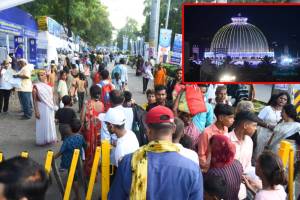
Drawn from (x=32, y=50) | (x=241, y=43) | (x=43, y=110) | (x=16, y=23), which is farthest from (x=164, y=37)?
(x=241, y=43)

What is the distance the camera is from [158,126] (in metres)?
2.55

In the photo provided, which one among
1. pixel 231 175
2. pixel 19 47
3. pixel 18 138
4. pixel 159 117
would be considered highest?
pixel 19 47

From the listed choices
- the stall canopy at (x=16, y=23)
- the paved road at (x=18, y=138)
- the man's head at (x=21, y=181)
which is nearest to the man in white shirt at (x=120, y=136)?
the man's head at (x=21, y=181)

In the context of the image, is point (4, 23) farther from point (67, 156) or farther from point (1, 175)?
point (1, 175)

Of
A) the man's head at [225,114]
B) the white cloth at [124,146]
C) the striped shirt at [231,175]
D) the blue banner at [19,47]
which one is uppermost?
the blue banner at [19,47]

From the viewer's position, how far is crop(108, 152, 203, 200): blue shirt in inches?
94.3

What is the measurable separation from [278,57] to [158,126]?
239 cm

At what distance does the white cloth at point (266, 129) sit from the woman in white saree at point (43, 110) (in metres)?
4.41

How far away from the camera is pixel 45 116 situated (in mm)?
8039

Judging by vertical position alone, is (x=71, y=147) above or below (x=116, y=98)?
below

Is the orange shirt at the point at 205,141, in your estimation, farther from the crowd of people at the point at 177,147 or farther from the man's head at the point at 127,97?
the man's head at the point at 127,97

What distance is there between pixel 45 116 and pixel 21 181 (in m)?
6.50

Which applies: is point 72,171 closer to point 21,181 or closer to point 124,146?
point 124,146

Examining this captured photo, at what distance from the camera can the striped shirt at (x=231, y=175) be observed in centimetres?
309
